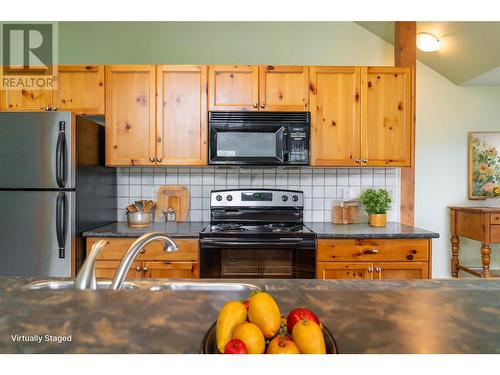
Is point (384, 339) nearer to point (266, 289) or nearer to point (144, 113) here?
point (266, 289)

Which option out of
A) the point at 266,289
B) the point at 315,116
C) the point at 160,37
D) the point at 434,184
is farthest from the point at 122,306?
the point at 434,184

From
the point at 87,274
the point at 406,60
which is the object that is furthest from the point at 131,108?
the point at 406,60

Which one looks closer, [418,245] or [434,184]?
[418,245]

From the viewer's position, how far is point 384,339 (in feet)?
2.44

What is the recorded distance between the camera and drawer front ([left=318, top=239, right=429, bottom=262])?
7.54 ft

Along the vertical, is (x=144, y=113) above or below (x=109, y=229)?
above

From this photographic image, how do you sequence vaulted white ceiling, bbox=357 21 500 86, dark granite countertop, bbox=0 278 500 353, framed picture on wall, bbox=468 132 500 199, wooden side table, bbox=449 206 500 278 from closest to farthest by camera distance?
dark granite countertop, bbox=0 278 500 353, vaulted white ceiling, bbox=357 21 500 86, wooden side table, bbox=449 206 500 278, framed picture on wall, bbox=468 132 500 199

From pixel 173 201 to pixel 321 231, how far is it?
1281mm

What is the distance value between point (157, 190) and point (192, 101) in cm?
85

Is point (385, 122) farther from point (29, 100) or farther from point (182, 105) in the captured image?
point (29, 100)

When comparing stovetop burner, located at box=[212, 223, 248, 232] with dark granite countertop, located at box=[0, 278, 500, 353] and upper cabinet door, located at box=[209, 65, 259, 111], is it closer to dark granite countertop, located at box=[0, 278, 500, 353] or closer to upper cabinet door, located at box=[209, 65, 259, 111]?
upper cabinet door, located at box=[209, 65, 259, 111]

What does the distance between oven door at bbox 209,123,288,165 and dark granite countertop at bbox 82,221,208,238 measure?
54 cm

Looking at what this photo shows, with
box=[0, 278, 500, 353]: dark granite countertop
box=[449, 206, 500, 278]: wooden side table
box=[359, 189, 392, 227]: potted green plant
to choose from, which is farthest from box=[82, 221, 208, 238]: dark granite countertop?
box=[449, 206, 500, 278]: wooden side table

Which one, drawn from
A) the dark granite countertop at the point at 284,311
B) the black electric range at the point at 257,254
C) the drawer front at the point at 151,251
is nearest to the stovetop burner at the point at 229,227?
the black electric range at the point at 257,254
